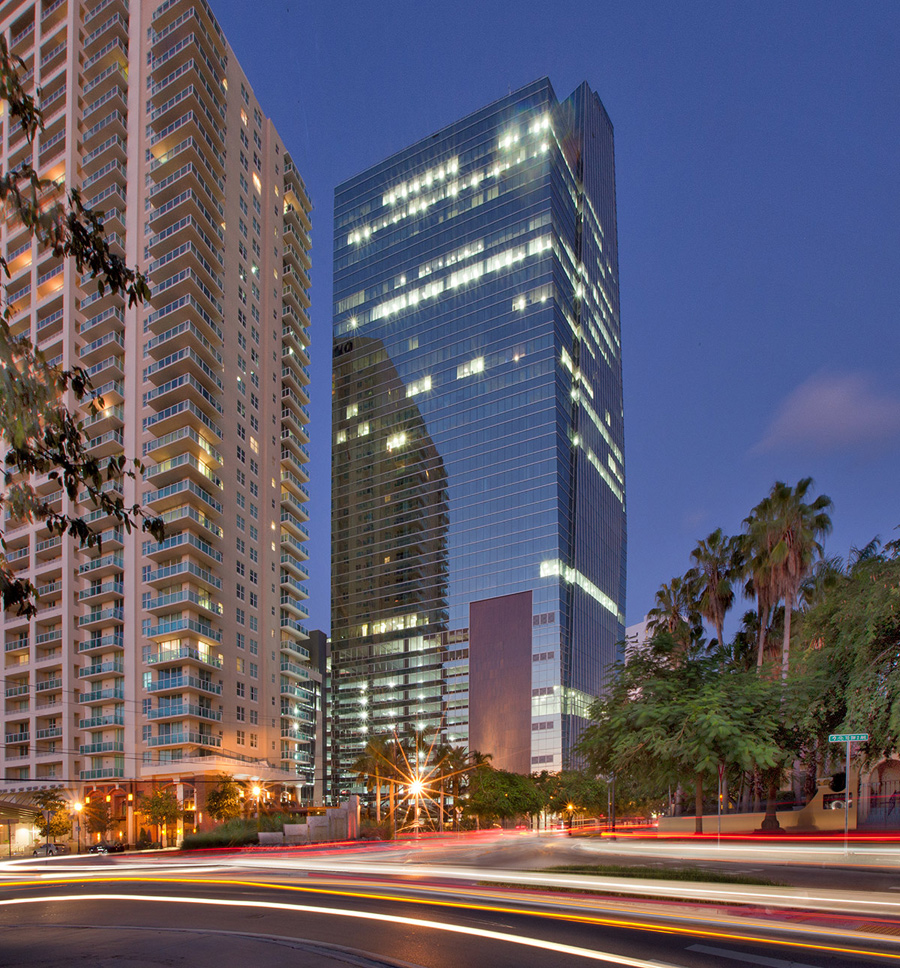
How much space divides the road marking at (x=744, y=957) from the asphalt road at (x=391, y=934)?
3cm

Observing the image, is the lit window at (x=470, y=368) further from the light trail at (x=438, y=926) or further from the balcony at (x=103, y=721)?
the light trail at (x=438, y=926)

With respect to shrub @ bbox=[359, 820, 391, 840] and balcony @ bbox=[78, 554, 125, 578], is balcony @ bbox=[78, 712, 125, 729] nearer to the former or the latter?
balcony @ bbox=[78, 554, 125, 578]

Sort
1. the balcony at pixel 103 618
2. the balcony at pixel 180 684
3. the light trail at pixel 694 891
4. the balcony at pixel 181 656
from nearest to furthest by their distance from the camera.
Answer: the light trail at pixel 694 891
the balcony at pixel 180 684
the balcony at pixel 181 656
the balcony at pixel 103 618

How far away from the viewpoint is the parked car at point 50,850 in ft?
236

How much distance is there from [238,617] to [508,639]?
3344 inches

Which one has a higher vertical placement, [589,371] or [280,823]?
[589,371]

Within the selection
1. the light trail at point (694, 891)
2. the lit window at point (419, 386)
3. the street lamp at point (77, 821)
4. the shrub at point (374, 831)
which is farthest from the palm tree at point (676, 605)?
the lit window at point (419, 386)

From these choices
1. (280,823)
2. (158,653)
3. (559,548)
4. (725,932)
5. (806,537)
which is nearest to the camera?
(725,932)

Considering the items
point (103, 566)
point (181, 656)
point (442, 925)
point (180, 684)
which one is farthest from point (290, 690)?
point (442, 925)

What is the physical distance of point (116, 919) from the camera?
19.2 m

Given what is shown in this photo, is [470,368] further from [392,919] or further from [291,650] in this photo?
[392,919]

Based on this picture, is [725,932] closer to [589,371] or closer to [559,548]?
[559,548]

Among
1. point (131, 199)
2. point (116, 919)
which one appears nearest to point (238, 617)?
point (131, 199)

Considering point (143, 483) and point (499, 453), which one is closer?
point (143, 483)
